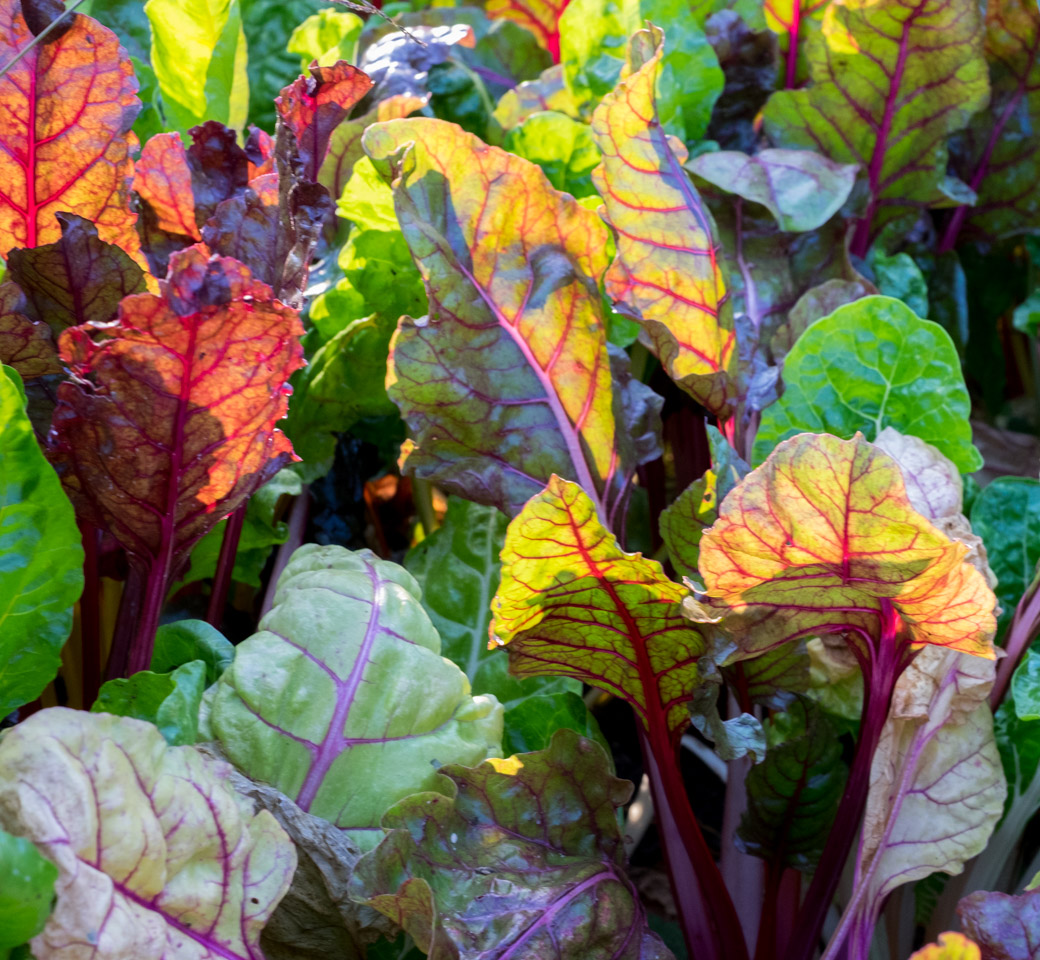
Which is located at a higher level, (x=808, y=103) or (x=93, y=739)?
(x=808, y=103)

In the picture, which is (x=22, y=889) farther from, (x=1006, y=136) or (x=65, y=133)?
(x=1006, y=136)

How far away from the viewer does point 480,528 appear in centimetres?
73

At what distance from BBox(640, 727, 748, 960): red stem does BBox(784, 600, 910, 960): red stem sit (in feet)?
0.13

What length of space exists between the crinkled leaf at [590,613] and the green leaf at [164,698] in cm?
15

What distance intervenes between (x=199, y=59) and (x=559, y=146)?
0.28 m

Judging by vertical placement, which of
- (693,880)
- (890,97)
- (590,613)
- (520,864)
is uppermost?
(890,97)

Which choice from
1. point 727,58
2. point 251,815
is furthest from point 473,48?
point 251,815

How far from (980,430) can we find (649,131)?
0.62m

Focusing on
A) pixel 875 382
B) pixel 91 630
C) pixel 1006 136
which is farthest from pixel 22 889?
pixel 1006 136

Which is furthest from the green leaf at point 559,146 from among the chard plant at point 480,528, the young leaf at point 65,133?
the young leaf at point 65,133

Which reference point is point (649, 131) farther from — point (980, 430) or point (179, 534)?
point (980, 430)

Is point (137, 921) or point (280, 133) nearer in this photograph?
point (137, 921)

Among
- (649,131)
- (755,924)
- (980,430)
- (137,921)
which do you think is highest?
(649,131)

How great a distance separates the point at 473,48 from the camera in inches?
40.3
